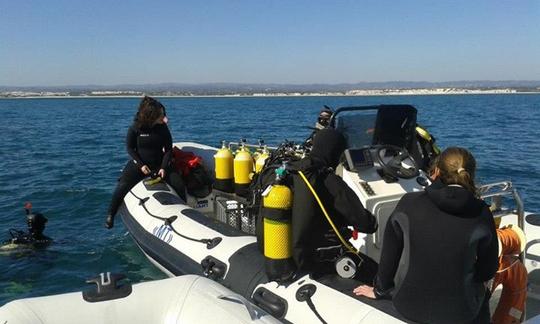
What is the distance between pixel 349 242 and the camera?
3.80 meters

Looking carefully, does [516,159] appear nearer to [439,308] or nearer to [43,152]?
[439,308]

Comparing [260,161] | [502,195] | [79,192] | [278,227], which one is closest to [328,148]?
[278,227]

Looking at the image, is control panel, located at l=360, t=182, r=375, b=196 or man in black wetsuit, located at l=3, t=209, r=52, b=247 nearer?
control panel, located at l=360, t=182, r=375, b=196

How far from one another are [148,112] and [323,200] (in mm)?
3668

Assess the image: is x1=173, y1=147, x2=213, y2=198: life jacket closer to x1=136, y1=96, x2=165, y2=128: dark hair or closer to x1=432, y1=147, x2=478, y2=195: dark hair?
x1=136, y1=96, x2=165, y2=128: dark hair

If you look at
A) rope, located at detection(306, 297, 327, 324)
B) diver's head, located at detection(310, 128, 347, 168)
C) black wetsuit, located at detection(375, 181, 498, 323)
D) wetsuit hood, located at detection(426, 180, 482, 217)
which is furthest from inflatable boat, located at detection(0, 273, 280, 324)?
wetsuit hood, located at detection(426, 180, 482, 217)

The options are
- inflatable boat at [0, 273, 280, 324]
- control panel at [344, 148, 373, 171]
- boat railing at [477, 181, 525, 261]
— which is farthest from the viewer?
control panel at [344, 148, 373, 171]

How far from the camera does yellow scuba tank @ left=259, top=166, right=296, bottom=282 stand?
327cm

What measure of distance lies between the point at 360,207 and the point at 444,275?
820 millimetres

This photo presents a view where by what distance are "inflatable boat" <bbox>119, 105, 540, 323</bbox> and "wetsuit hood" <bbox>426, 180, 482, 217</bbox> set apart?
2.74 ft

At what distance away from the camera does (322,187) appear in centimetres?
326

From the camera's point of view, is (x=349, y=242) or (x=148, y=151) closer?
(x=349, y=242)

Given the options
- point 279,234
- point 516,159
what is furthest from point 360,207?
point 516,159

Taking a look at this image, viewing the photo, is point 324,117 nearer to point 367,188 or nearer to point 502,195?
point 367,188
